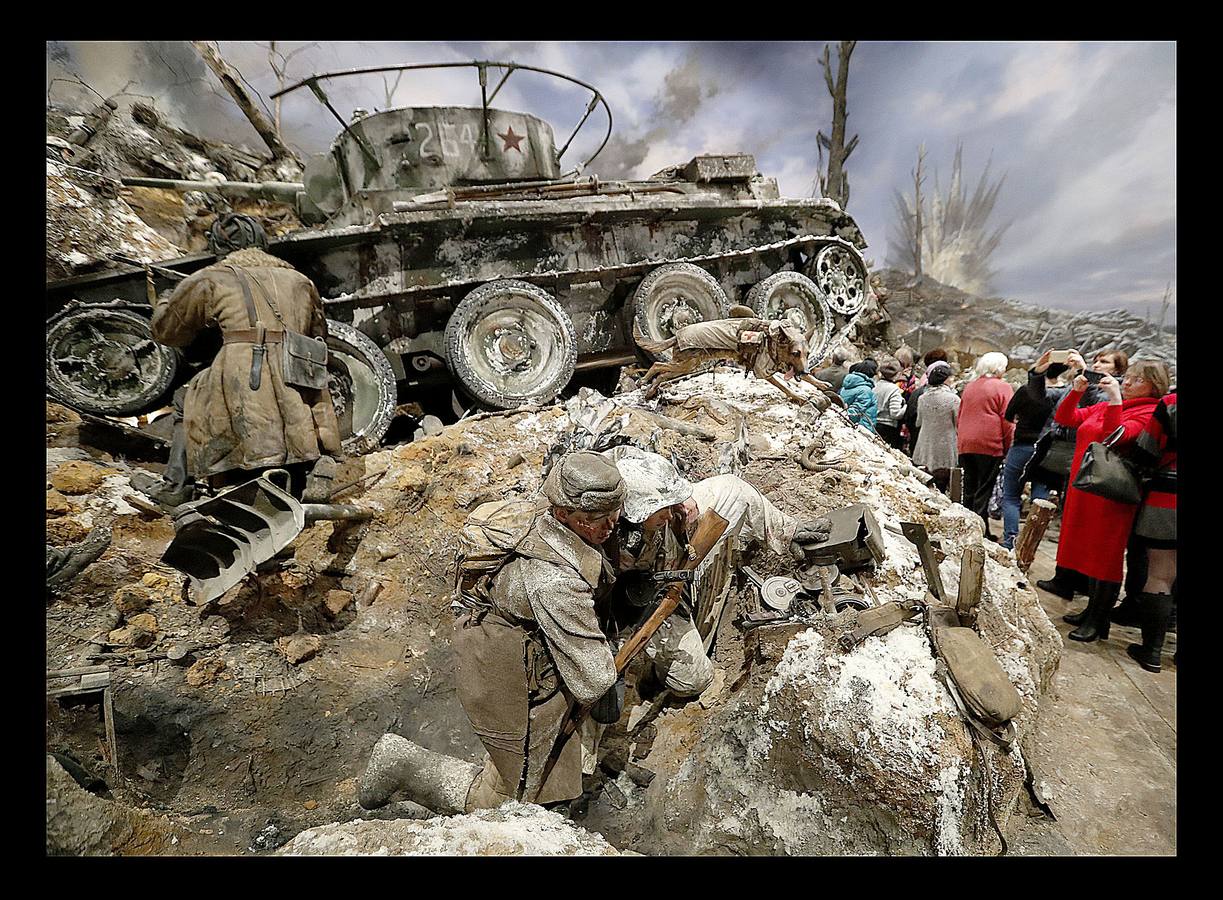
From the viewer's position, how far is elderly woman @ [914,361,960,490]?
199 inches

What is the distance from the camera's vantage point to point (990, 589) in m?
3.04

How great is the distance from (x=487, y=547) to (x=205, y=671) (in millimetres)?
1952

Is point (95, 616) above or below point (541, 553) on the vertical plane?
below

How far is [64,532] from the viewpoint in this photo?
3076 mm

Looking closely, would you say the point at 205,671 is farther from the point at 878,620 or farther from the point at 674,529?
the point at 878,620

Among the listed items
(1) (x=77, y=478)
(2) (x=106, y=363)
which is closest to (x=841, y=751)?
(1) (x=77, y=478)

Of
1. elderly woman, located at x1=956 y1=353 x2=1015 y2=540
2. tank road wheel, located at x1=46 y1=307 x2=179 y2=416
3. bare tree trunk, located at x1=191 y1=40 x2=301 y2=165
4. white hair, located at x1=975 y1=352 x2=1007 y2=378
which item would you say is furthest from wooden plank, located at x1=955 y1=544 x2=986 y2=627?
bare tree trunk, located at x1=191 y1=40 x2=301 y2=165

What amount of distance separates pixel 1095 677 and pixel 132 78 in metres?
10.2

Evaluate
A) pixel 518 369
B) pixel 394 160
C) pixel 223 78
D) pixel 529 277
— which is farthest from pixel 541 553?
pixel 223 78

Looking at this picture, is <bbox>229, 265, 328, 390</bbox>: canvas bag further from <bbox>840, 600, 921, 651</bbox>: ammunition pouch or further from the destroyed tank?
<bbox>840, 600, 921, 651</bbox>: ammunition pouch

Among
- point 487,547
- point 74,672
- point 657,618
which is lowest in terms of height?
point 74,672

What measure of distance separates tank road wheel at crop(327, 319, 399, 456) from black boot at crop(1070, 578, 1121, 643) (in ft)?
18.7

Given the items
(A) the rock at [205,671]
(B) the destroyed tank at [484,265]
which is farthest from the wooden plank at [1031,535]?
(A) the rock at [205,671]
